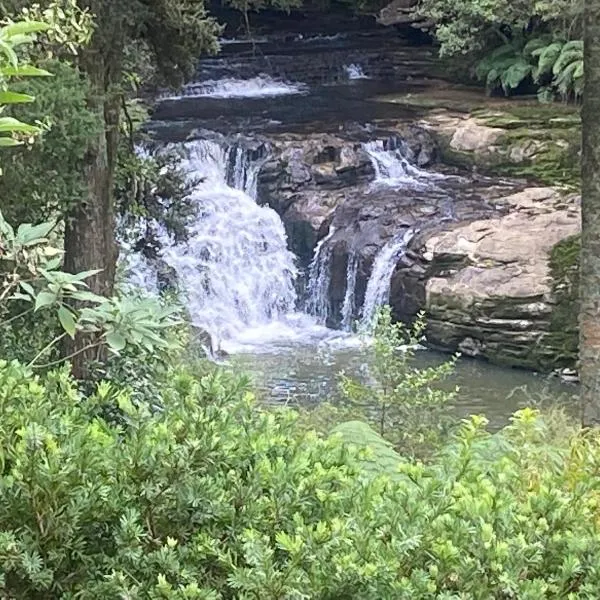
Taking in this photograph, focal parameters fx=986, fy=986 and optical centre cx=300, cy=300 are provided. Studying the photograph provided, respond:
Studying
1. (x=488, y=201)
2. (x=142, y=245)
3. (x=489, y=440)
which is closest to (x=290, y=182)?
(x=488, y=201)

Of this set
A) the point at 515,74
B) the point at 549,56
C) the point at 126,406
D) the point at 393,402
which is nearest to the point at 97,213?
the point at 393,402

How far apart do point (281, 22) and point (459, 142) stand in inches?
416

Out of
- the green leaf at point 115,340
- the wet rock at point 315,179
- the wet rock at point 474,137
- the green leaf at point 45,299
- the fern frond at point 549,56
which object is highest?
the fern frond at point 549,56

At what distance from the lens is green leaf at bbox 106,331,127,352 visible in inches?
91.0

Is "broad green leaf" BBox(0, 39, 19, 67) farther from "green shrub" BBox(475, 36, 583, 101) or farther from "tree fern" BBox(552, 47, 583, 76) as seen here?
"tree fern" BBox(552, 47, 583, 76)

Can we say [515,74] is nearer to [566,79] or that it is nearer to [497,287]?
[566,79]

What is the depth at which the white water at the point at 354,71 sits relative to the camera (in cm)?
2170

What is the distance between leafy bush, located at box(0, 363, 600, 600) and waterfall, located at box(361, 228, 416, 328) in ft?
36.9

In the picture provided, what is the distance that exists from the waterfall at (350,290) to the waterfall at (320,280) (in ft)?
0.93

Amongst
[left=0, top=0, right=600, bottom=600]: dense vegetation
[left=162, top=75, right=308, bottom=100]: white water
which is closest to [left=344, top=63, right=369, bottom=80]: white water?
[left=162, top=75, right=308, bottom=100]: white water

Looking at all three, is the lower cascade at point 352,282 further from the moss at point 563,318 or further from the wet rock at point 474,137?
the wet rock at point 474,137

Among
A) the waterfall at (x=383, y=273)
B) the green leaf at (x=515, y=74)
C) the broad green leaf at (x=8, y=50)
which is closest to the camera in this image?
the broad green leaf at (x=8, y=50)

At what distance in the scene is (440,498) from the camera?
5.98ft

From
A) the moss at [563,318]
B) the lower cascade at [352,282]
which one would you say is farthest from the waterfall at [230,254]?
the moss at [563,318]
